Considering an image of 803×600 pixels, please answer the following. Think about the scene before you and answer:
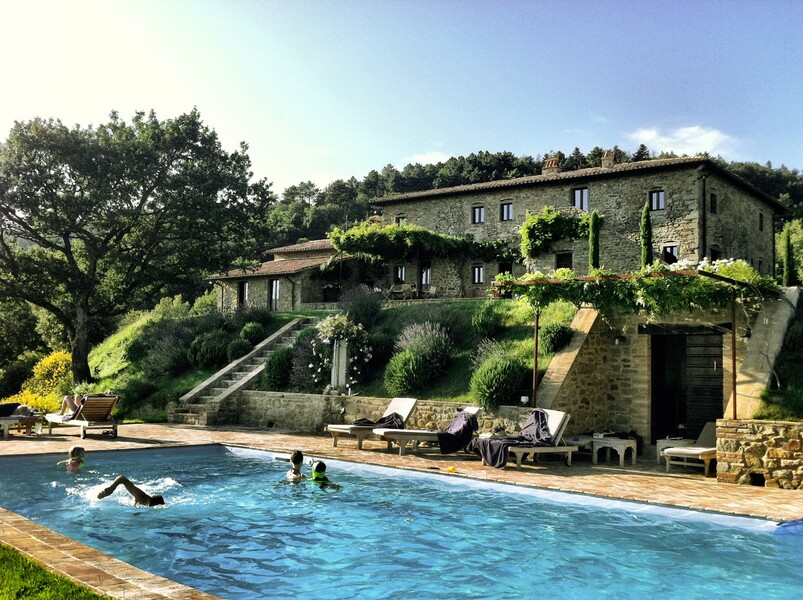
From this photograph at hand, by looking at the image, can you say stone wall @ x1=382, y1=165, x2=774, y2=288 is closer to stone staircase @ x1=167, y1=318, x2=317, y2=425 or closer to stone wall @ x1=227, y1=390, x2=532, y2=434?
stone staircase @ x1=167, y1=318, x2=317, y2=425

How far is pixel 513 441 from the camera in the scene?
434 inches

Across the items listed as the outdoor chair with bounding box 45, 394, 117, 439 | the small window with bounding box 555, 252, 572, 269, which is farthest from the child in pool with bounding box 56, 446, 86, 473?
the small window with bounding box 555, 252, 572, 269

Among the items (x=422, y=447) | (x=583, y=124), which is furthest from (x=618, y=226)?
(x=422, y=447)

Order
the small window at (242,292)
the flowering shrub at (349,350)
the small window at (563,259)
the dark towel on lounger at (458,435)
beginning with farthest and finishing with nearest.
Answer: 1. the small window at (242,292)
2. the small window at (563,259)
3. the flowering shrub at (349,350)
4. the dark towel on lounger at (458,435)

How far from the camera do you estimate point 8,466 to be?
420 inches

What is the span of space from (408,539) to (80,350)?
19.8 metres

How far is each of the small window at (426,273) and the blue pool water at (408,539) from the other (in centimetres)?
2449

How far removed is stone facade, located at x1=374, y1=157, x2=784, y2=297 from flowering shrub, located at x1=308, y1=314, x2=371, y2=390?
1456cm

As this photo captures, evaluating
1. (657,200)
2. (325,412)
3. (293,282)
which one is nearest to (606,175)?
(657,200)

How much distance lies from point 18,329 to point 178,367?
16.1 m

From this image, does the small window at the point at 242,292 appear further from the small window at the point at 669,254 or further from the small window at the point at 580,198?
the small window at the point at 669,254

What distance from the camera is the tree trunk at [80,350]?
23328mm

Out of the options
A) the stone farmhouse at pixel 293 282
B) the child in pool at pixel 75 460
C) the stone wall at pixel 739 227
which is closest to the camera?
the child in pool at pixel 75 460

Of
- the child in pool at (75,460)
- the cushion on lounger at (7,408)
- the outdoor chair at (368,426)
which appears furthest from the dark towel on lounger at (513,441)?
the cushion on lounger at (7,408)
